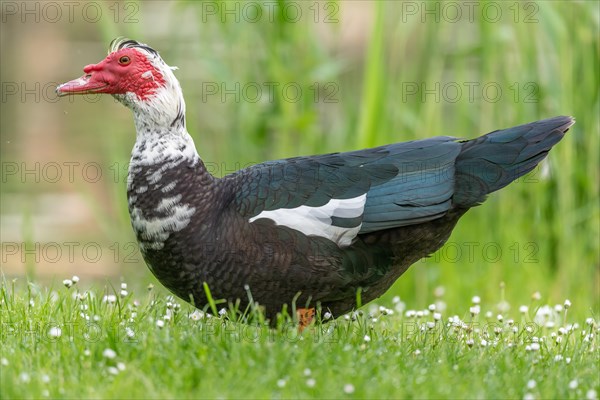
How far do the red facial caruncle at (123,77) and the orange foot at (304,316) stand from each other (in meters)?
1.19

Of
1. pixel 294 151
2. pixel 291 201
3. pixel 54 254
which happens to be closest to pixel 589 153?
pixel 294 151

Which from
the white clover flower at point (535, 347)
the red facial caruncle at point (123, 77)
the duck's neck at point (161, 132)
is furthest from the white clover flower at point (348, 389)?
the red facial caruncle at point (123, 77)

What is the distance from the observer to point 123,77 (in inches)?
177

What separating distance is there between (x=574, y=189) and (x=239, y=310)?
10.4ft

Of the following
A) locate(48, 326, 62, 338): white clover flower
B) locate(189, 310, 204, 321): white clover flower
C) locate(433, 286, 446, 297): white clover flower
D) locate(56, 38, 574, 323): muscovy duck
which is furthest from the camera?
locate(433, 286, 446, 297): white clover flower

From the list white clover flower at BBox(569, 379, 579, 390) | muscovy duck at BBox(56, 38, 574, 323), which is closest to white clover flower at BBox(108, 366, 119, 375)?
muscovy duck at BBox(56, 38, 574, 323)

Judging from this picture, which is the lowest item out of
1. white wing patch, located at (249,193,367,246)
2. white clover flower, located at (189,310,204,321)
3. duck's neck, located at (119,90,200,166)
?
white clover flower, located at (189,310,204,321)

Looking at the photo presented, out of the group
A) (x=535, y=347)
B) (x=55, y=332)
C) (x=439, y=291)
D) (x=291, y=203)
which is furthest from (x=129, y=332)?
(x=439, y=291)

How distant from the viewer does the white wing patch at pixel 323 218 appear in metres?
4.29

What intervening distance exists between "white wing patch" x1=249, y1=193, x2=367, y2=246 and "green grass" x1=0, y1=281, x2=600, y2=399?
0.39 metres

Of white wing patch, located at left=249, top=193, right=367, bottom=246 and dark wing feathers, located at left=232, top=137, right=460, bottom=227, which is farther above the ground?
dark wing feathers, located at left=232, top=137, right=460, bottom=227

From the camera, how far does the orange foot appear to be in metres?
4.32

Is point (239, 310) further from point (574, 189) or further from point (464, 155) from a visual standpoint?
point (574, 189)

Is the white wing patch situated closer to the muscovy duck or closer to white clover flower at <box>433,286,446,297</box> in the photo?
the muscovy duck
